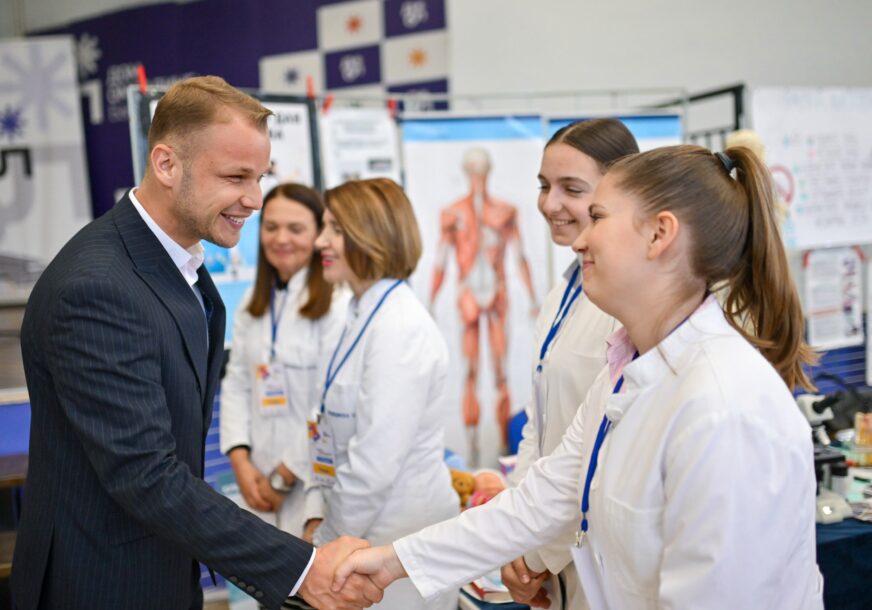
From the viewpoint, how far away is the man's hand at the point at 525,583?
1799 mm

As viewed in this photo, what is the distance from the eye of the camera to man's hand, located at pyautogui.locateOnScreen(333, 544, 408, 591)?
5.34 feet

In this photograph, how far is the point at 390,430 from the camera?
6.49 feet

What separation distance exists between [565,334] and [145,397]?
985 millimetres

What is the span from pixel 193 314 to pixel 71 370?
26cm

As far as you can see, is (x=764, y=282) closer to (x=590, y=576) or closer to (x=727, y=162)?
(x=727, y=162)

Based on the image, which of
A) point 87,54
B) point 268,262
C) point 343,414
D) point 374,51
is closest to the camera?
A: point 343,414

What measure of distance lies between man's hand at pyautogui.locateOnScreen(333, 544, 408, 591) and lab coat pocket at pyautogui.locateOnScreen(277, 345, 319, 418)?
3.71ft

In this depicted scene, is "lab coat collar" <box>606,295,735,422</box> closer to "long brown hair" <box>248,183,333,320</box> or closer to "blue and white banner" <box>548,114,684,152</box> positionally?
"long brown hair" <box>248,183,333,320</box>

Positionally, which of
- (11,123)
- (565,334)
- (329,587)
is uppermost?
(11,123)

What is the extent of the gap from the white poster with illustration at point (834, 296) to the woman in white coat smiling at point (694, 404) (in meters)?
3.68

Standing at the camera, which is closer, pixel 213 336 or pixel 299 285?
pixel 213 336

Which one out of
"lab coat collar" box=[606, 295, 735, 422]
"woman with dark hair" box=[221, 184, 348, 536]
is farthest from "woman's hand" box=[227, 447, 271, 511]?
"lab coat collar" box=[606, 295, 735, 422]

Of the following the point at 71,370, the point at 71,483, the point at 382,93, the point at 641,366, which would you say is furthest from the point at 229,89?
the point at 382,93

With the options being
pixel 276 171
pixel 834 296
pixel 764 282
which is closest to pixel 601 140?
pixel 764 282
